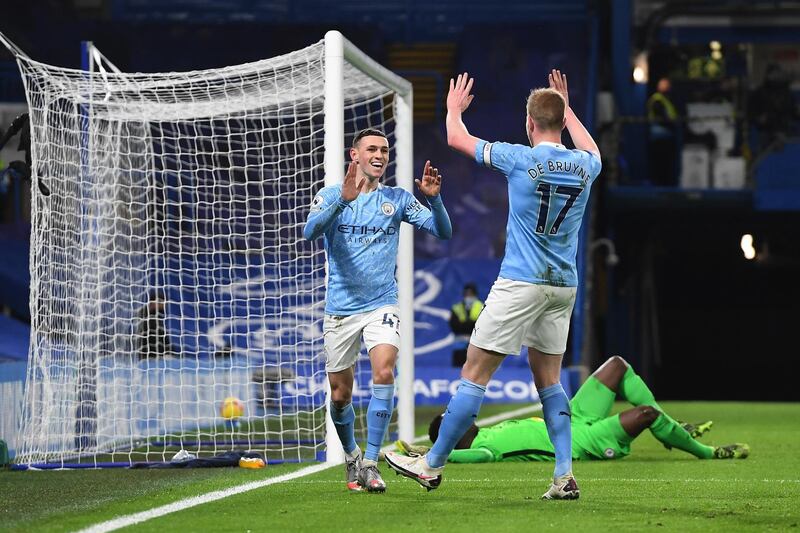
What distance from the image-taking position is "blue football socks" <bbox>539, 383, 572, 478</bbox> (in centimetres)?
695

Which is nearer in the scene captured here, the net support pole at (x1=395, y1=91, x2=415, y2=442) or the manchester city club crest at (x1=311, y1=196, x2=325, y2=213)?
the manchester city club crest at (x1=311, y1=196, x2=325, y2=213)

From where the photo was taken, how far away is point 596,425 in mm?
9414

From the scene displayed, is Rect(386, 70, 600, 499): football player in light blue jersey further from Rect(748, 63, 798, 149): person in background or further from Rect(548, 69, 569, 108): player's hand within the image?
Rect(748, 63, 798, 149): person in background

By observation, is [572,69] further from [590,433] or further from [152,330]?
[590,433]

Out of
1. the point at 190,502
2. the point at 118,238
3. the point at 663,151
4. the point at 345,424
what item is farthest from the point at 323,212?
the point at 663,151

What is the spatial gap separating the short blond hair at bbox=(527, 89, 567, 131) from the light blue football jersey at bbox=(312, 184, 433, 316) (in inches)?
50.0

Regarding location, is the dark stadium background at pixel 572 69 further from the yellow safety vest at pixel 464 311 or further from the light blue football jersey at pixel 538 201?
the light blue football jersey at pixel 538 201

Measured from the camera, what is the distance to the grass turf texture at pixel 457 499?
6.07 metres

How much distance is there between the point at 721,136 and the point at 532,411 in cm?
1043

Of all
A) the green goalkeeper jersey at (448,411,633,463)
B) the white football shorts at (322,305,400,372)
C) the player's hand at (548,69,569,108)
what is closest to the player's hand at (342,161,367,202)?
the white football shorts at (322,305,400,372)

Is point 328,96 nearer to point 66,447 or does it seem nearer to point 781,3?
point 66,447

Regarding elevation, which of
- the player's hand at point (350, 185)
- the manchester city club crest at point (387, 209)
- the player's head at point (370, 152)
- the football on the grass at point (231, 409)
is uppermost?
the player's head at point (370, 152)

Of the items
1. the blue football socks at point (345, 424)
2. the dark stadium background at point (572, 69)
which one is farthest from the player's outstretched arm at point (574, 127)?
the dark stadium background at point (572, 69)

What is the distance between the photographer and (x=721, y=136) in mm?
24750
